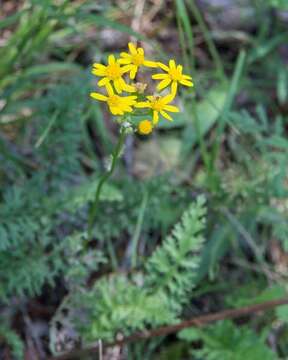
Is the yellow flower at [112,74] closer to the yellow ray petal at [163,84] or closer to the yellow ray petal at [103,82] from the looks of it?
the yellow ray petal at [103,82]

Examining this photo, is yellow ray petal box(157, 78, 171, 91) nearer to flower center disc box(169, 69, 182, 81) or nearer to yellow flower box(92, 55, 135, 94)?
flower center disc box(169, 69, 182, 81)

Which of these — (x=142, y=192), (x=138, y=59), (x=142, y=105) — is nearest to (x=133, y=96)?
(x=142, y=105)

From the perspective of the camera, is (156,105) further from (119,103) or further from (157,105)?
(119,103)

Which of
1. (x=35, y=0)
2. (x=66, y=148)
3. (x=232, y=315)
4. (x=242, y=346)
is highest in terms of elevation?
(x=35, y=0)

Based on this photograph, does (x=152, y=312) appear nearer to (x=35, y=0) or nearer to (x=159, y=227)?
(x=159, y=227)

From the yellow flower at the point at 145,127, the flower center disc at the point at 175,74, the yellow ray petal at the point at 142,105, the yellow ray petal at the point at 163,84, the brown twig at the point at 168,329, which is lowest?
the brown twig at the point at 168,329

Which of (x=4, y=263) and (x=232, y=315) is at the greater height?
(x=4, y=263)

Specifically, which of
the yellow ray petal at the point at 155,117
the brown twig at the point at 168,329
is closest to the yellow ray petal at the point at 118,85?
the yellow ray petal at the point at 155,117

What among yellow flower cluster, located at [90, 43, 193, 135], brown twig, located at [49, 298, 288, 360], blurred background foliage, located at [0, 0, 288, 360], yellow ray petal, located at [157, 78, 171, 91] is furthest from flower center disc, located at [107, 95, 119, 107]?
brown twig, located at [49, 298, 288, 360]

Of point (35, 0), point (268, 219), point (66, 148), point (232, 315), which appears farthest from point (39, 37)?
point (232, 315)
